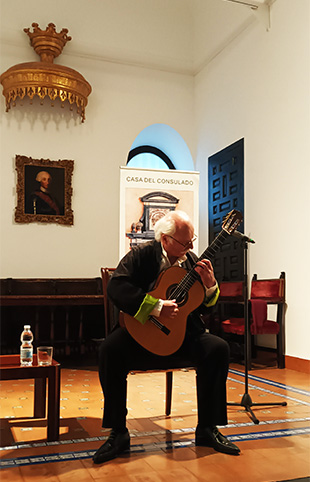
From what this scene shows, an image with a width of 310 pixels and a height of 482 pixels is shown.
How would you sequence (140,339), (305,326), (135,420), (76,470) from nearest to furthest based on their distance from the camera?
(76,470) < (140,339) < (135,420) < (305,326)

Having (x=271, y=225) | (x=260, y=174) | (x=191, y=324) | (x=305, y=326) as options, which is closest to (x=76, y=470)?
(x=191, y=324)

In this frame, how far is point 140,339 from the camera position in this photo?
2.80m

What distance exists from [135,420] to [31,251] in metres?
4.76

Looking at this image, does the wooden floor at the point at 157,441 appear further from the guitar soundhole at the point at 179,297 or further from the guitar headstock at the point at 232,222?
the guitar headstock at the point at 232,222

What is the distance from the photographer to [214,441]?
108 inches

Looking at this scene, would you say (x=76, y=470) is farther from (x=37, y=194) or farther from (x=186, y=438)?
(x=37, y=194)

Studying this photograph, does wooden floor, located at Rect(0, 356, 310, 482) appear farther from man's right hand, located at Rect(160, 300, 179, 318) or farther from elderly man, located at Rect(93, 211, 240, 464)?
man's right hand, located at Rect(160, 300, 179, 318)

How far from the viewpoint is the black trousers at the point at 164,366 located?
2.69 metres

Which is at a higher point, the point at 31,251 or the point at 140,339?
the point at 31,251

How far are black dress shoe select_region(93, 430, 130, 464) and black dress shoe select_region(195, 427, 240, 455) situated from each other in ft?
1.31

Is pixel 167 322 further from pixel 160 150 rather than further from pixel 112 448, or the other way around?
pixel 160 150

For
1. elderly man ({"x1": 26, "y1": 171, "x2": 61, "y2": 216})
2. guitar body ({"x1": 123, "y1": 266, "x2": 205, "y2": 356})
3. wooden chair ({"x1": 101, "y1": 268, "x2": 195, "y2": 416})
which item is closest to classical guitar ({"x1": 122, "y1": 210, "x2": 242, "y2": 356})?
guitar body ({"x1": 123, "y1": 266, "x2": 205, "y2": 356})

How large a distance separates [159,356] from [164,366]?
76mm

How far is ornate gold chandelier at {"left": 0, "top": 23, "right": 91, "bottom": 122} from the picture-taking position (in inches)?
287
